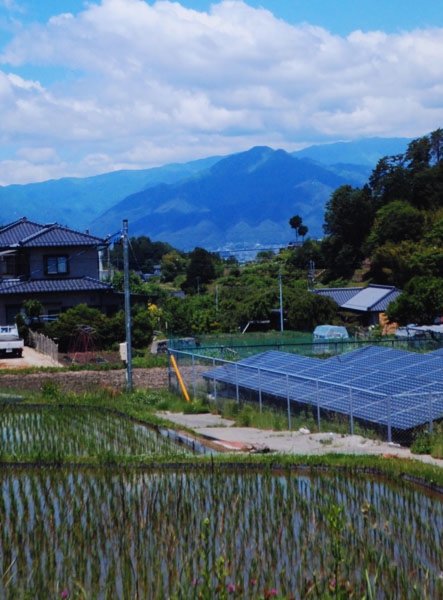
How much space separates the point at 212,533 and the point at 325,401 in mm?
10216

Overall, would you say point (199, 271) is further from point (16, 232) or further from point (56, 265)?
point (56, 265)

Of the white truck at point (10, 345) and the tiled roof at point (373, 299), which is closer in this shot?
the white truck at point (10, 345)

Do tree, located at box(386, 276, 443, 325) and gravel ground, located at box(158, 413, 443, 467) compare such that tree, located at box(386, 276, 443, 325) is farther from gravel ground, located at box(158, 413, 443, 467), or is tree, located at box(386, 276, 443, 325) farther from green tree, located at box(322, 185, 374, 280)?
green tree, located at box(322, 185, 374, 280)

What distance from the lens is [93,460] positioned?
1510 cm

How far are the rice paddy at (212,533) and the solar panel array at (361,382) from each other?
481 centimetres

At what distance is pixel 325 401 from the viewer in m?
20.3

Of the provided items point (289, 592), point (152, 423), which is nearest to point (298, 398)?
point (152, 423)

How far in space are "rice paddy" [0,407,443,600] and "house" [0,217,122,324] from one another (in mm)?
31170

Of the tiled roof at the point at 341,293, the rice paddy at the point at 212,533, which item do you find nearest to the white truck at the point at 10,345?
the rice paddy at the point at 212,533

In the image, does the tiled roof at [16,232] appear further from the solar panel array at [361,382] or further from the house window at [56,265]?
the solar panel array at [361,382]

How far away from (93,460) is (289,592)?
7.43 m

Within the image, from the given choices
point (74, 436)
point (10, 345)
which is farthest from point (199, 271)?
point (74, 436)

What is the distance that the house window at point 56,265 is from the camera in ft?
154

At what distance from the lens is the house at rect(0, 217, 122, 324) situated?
1789 inches
